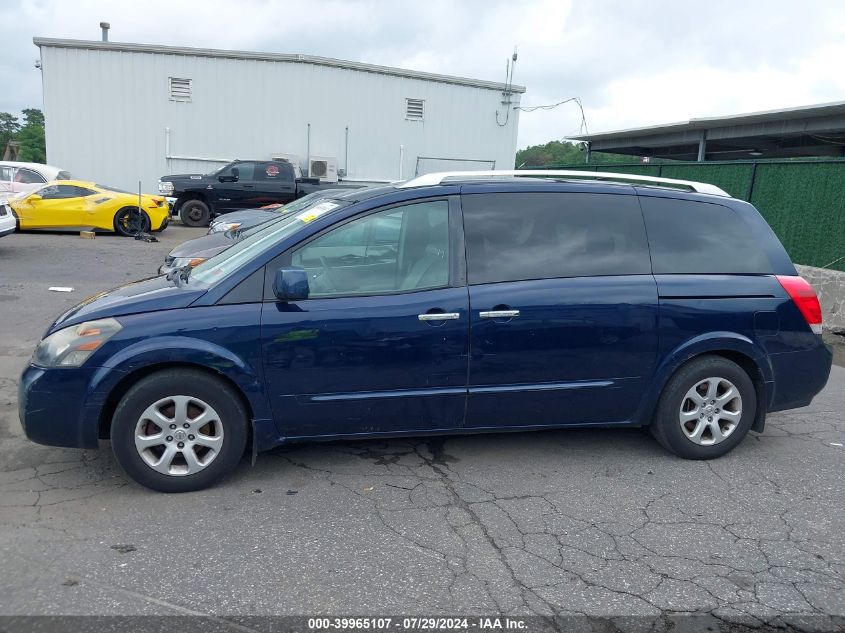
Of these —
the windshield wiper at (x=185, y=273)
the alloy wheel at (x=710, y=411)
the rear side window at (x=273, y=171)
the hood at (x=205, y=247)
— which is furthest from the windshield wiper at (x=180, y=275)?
the rear side window at (x=273, y=171)

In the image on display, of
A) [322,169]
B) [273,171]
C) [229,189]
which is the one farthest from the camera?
[322,169]

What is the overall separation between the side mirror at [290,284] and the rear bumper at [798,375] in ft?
9.99

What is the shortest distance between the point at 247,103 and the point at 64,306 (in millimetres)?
14872

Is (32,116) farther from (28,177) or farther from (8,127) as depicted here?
(28,177)

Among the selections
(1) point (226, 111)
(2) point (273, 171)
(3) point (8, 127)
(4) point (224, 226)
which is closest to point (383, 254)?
(4) point (224, 226)

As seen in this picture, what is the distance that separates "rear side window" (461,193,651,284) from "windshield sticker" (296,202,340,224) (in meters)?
0.85

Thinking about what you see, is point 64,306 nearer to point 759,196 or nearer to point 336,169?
point 759,196

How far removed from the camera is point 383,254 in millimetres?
4340

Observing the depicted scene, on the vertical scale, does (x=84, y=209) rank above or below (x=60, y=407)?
above

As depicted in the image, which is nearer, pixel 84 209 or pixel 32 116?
pixel 84 209

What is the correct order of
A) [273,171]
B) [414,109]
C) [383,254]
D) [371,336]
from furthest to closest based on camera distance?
[414,109] → [273,171] → [383,254] → [371,336]

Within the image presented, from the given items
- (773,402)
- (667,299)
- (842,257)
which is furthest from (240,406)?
(842,257)

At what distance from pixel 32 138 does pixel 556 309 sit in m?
71.0

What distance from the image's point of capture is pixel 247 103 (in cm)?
2216
